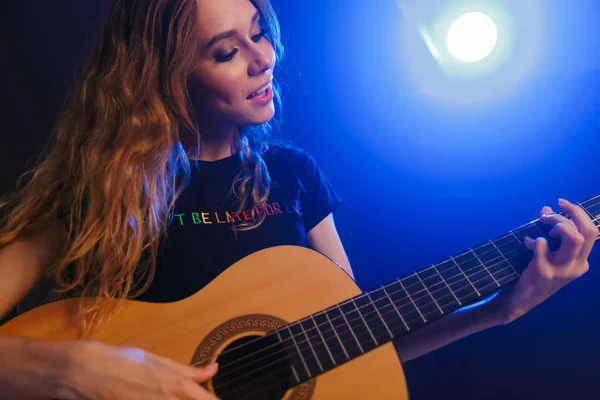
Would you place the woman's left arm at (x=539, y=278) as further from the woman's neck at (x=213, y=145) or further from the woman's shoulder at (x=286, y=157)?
the woman's neck at (x=213, y=145)

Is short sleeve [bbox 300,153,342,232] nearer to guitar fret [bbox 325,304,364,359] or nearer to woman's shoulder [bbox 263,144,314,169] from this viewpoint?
woman's shoulder [bbox 263,144,314,169]

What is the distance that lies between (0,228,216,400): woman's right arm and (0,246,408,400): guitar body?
1.7 inches

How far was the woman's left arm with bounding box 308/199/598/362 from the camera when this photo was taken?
0.81 m

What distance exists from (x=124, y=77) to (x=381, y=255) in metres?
0.86

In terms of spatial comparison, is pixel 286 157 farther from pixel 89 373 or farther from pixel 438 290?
pixel 89 373

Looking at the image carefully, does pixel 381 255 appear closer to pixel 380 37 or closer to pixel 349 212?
pixel 349 212

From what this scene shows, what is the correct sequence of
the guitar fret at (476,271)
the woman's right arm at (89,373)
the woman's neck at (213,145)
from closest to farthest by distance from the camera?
1. the woman's right arm at (89,373)
2. the guitar fret at (476,271)
3. the woman's neck at (213,145)

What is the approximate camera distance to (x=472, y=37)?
1.08 metres

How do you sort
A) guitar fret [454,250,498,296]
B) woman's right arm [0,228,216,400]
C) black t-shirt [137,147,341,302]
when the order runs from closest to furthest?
woman's right arm [0,228,216,400] < guitar fret [454,250,498,296] < black t-shirt [137,147,341,302]

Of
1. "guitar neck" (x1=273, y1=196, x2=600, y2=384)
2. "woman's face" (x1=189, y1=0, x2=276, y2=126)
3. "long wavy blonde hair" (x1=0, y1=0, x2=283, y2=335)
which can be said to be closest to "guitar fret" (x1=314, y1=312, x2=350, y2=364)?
"guitar neck" (x1=273, y1=196, x2=600, y2=384)

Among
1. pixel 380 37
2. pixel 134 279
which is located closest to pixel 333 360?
pixel 134 279

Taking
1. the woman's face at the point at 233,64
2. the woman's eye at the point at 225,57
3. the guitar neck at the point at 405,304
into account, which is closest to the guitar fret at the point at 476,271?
the guitar neck at the point at 405,304

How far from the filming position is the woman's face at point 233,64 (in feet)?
3.03

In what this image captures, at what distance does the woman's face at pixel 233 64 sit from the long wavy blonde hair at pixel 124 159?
30mm
